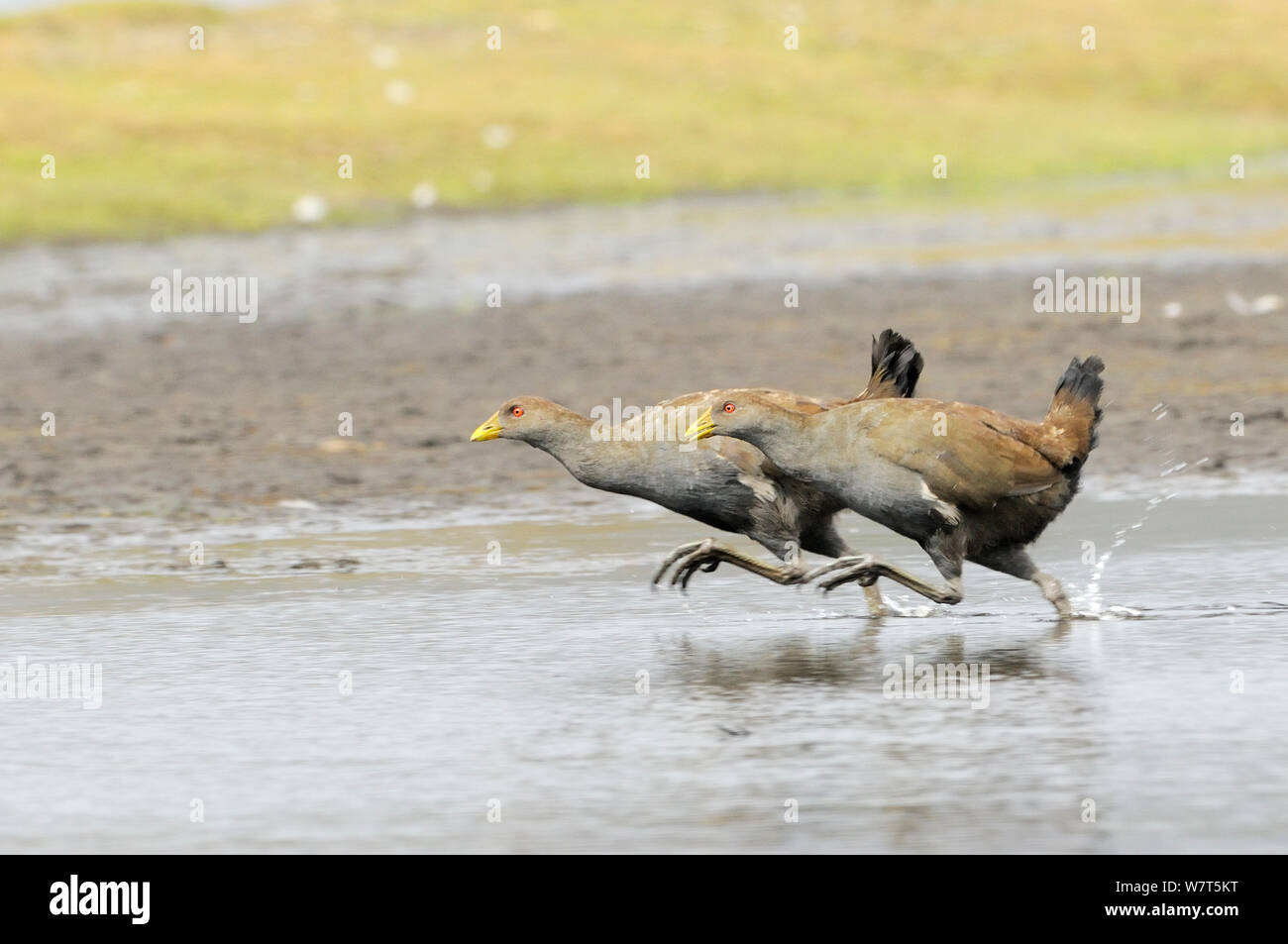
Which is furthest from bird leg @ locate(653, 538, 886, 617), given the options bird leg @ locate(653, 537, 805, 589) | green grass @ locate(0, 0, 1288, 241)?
green grass @ locate(0, 0, 1288, 241)

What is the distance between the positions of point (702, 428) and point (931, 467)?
0.91 meters

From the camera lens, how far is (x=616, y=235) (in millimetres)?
33062

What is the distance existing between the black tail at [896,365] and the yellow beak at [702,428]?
1.04 metres

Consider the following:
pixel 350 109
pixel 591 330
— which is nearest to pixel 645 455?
pixel 591 330

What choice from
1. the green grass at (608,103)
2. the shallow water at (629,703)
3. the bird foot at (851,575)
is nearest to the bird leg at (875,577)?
the bird foot at (851,575)

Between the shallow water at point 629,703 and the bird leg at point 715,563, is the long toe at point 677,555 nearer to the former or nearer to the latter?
the bird leg at point 715,563

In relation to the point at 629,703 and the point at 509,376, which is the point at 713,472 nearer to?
the point at 629,703

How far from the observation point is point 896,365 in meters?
10.2

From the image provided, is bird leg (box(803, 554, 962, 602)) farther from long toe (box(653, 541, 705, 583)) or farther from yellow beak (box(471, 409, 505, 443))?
yellow beak (box(471, 409, 505, 443))

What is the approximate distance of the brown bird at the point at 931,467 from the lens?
9188 mm

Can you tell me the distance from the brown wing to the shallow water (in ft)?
1.86

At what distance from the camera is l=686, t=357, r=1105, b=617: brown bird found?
30.1 feet

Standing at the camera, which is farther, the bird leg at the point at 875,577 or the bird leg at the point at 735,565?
the bird leg at the point at 735,565
